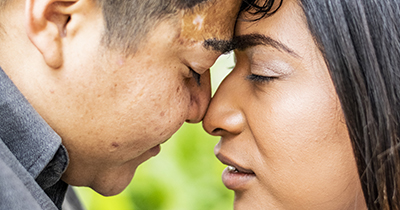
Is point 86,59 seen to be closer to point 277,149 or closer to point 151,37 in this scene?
point 151,37

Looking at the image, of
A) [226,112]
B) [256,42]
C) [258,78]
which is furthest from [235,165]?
[256,42]

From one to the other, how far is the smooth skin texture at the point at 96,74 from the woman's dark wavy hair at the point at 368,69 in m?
0.28

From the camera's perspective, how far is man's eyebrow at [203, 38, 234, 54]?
1.21 m

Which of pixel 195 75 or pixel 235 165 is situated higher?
pixel 195 75

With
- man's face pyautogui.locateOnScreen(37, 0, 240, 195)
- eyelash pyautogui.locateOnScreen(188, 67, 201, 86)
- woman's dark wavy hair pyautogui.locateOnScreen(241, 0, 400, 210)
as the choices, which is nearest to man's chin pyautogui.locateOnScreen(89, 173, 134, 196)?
man's face pyautogui.locateOnScreen(37, 0, 240, 195)

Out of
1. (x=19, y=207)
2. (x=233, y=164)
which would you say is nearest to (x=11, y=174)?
(x=19, y=207)

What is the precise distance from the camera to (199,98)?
4.49ft

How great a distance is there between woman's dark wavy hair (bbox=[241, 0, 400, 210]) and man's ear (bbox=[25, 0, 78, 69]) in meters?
0.63

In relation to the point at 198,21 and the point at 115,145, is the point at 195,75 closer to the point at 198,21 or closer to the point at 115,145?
the point at 198,21

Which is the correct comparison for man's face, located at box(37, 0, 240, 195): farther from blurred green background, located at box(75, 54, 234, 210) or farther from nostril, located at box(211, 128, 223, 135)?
blurred green background, located at box(75, 54, 234, 210)

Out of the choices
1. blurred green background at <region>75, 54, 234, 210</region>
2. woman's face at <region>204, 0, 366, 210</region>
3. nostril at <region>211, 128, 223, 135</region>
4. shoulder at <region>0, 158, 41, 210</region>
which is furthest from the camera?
blurred green background at <region>75, 54, 234, 210</region>

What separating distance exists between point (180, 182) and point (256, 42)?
1464 mm

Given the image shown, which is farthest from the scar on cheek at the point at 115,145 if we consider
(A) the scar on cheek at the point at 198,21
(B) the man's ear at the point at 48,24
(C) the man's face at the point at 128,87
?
(A) the scar on cheek at the point at 198,21

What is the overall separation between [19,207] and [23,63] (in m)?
0.39
